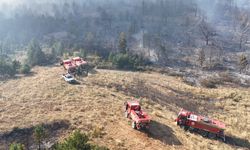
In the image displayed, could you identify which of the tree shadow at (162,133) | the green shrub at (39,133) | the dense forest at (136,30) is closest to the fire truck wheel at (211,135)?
the tree shadow at (162,133)

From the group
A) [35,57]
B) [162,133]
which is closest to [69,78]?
[162,133]

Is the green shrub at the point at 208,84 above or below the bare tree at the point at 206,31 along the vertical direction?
below

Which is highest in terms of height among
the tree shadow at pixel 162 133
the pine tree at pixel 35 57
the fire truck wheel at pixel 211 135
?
the pine tree at pixel 35 57

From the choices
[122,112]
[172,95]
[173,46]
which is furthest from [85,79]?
[173,46]

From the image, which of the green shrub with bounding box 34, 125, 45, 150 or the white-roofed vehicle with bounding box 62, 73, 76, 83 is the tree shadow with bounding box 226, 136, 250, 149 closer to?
the green shrub with bounding box 34, 125, 45, 150

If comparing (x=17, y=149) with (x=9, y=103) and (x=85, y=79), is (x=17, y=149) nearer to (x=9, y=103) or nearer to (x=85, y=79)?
(x=9, y=103)

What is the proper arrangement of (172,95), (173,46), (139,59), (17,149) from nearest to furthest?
(17,149)
(172,95)
(139,59)
(173,46)

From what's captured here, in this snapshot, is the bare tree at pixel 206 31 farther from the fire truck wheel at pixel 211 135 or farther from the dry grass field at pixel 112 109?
the fire truck wheel at pixel 211 135
